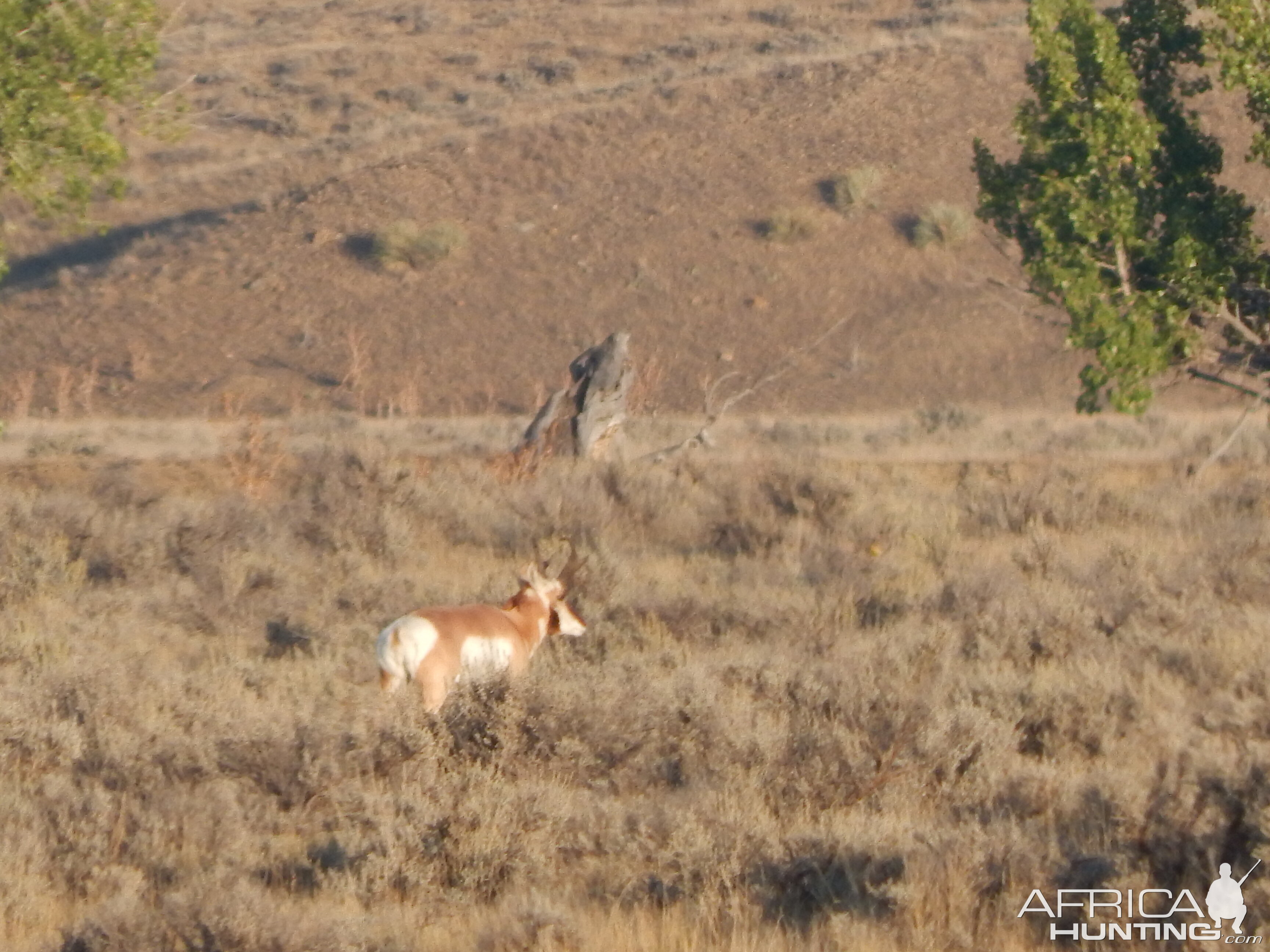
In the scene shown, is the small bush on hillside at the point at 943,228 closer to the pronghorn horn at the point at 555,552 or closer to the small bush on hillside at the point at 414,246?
the small bush on hillside at the point at 414,246

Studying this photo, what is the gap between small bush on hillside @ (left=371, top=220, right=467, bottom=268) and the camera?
35938mm

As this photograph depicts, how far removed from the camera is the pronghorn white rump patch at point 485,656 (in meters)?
7.46

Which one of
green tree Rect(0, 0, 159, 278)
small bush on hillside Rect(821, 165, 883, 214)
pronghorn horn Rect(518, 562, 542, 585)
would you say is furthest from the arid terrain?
green tree Rect(0, 0, 159, 278)

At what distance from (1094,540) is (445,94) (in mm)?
39481

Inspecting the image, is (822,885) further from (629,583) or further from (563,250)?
(563,250)

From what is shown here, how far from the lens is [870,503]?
15406 mm

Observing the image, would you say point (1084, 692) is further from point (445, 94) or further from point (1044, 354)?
point (445, 94)

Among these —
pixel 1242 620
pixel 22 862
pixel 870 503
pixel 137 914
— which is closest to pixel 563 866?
pixel 137 914

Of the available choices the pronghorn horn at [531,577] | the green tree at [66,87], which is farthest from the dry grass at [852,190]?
the pronghorn horn at [531,577]

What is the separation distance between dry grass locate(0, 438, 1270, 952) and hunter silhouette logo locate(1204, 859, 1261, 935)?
66 mm

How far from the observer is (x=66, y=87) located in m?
10.5

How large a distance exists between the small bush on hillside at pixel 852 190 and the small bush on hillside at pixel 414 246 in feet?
29.0

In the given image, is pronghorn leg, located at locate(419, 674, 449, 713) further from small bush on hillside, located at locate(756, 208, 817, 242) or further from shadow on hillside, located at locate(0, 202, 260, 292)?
shadow on hillside, located at locate(0, 202, 260, 292)

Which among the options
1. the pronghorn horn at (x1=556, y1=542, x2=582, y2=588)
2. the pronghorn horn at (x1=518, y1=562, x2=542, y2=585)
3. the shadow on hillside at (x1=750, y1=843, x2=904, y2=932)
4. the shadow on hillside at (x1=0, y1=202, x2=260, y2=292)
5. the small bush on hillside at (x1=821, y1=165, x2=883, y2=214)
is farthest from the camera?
the shadow on hillside at (x1=0, y1=202, x2=260, y2=292)
